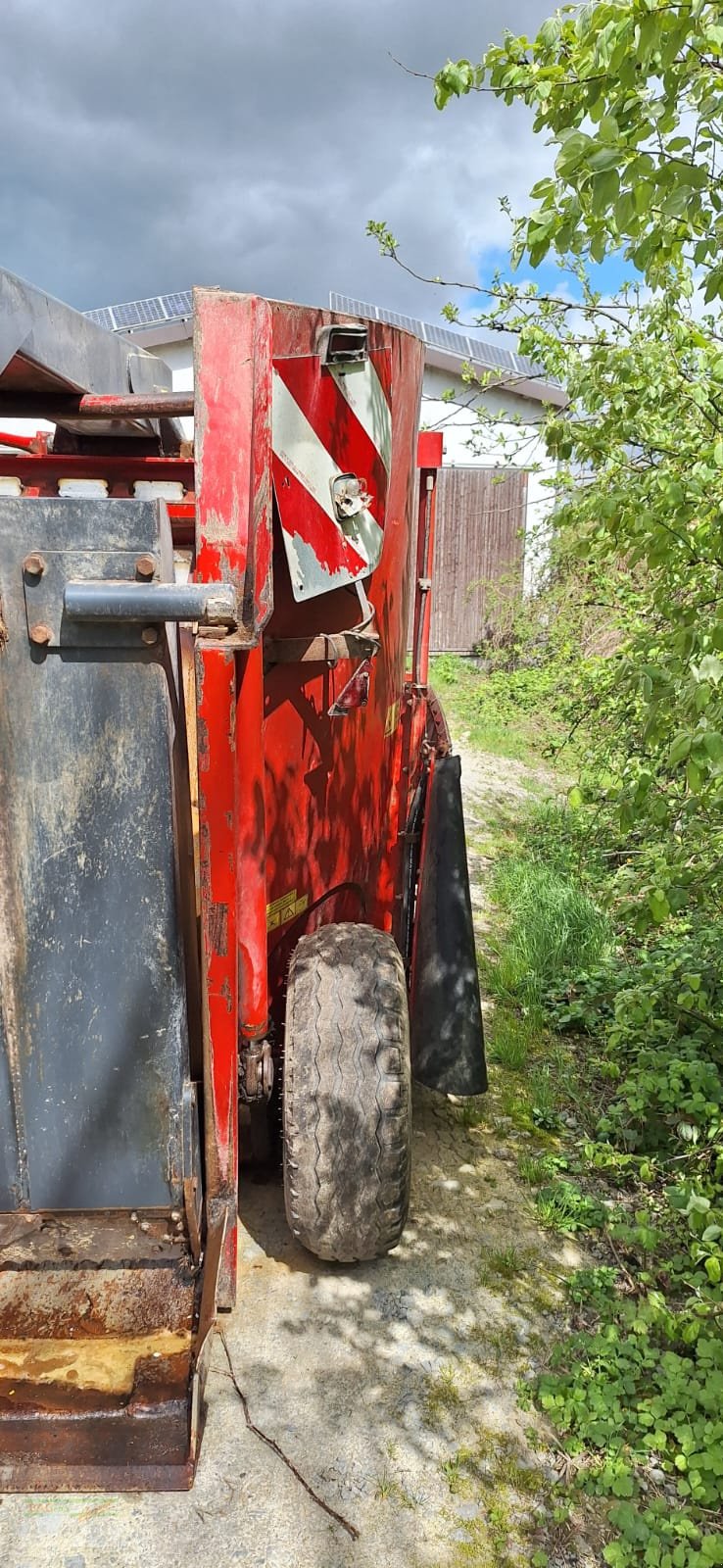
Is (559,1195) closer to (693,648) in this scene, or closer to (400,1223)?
(400,1223)

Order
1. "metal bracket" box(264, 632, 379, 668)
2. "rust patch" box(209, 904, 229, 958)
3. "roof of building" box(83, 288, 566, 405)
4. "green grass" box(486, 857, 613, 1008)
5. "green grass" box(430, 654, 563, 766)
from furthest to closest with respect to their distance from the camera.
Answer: "roof of building" box(83, 288, 566, 405) < "green grass" box(430, 654, 563, 766) < "green grass" box(486, 857, 613, 1008) < "metal bracket" box(264, 632, 379, 668) < "rust patch" box(209, 904, 229, 958)

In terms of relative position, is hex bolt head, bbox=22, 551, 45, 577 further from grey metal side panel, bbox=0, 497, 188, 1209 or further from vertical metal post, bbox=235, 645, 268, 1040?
vertical metal post, bbox=235, 645, 268, 1040

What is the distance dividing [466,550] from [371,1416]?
43.9ft

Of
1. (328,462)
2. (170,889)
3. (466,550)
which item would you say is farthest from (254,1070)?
(466,550)

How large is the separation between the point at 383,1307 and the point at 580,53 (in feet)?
9.46

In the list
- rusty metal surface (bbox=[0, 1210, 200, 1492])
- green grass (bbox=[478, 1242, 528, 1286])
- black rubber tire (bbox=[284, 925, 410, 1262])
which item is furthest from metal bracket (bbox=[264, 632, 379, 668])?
green grass (bbox=[478, 1242, 528, 1286])

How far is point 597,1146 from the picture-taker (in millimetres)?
2980

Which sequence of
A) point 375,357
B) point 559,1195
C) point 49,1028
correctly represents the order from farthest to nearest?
point 559,1195, point 375,357, point 49,1028

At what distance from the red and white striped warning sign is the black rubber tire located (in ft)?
3.03

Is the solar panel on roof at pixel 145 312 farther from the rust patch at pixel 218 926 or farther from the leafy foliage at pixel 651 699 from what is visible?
the rust patch at pixel 218 926

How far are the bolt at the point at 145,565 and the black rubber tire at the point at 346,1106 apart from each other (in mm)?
1041

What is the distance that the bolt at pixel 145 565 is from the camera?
161cm

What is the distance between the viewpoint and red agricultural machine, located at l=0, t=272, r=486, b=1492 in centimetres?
164

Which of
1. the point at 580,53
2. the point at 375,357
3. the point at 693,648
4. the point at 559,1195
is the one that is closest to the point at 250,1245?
the point at 559,1195
